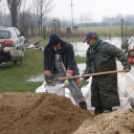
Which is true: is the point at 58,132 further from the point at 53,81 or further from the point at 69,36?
the point at 69,36

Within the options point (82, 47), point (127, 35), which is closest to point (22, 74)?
point (127, 35)

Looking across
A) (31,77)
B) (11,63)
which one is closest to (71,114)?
(31,77)

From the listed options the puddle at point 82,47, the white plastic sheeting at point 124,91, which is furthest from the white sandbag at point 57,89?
the puddle at point 82,47

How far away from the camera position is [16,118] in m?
3.53

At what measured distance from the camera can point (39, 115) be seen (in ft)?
11.6

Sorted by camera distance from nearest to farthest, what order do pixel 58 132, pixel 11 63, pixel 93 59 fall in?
pixel 58 132 < pixel 93 59 < pixel 11 63

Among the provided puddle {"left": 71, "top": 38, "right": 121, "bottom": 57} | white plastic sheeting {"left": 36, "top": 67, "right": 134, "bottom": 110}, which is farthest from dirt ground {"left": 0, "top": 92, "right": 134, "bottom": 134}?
puddle {"left": 71, "top": 38, "right": 121, "bottom": 57}

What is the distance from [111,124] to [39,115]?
1.31m

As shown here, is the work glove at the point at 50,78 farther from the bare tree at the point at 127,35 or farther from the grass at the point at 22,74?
the bare tree at the point at 127,35

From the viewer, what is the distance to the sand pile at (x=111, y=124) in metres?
2.49

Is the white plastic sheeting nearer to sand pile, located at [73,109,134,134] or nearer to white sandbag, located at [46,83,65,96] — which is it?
white sandbag, located at [46,83,65,96]

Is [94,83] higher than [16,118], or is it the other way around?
[94,83]

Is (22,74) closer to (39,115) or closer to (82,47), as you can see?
(39,115)

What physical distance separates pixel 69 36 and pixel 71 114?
66.4 feet
